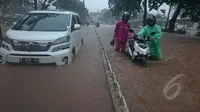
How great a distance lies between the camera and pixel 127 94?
5.54 metres

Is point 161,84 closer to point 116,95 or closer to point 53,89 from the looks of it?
point 116,95

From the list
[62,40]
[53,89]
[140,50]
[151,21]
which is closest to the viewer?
[53,89]

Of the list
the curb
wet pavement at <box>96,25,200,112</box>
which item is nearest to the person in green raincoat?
wet pavement at <box>96,25,200,112</box>

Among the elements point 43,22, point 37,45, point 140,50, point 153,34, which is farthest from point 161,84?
point 43,22

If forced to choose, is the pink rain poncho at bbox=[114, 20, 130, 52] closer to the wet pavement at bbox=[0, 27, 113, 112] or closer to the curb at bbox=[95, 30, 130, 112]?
the wet pavement at bbox=[0, 27, 113, 112]

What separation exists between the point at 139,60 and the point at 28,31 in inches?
142

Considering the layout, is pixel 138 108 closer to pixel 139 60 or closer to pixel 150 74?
pixel 150 74

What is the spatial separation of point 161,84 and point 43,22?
4085 mm

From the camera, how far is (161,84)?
6344 millimetres

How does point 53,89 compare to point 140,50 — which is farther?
point 140,50

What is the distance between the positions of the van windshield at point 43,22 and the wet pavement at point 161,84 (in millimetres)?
2175

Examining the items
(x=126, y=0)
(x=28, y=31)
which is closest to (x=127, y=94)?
(x=28, y=31)

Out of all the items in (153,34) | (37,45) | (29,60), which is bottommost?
(29,60)

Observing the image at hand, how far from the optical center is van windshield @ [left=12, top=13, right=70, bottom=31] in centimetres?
781
